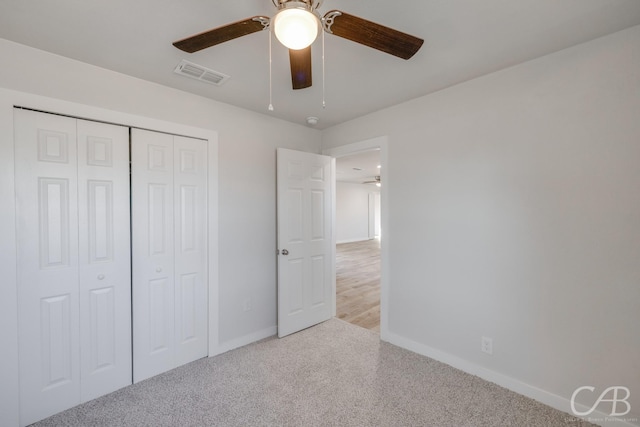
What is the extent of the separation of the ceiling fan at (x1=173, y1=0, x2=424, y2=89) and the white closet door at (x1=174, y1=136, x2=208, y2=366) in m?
1.25

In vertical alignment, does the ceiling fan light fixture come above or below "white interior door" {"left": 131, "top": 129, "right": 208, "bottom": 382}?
above

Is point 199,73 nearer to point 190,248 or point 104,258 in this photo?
point 190,248

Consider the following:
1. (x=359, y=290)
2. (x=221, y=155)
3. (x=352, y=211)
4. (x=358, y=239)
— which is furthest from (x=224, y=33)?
(x=358, y=239)

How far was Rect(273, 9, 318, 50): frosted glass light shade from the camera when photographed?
3.36 ft

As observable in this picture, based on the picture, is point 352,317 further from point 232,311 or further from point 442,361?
point 232,311

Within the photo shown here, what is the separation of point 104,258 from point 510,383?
10.5ft

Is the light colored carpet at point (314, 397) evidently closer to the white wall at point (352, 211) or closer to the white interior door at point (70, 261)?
the white interior door at point (70, 261)

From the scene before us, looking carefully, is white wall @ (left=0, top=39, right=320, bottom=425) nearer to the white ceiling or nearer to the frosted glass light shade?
the white ceiling

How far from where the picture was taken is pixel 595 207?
1738 mm

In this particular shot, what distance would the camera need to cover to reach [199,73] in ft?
6.88

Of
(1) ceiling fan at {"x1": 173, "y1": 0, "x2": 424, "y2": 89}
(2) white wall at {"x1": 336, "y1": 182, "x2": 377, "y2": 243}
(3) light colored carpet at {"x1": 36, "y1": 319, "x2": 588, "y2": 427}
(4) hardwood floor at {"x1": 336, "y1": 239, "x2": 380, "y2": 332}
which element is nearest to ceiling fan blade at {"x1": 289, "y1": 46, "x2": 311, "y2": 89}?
(1) ceiling fan at {"x1": 173, "y1": 0, "x2": 424, "y2": 89}

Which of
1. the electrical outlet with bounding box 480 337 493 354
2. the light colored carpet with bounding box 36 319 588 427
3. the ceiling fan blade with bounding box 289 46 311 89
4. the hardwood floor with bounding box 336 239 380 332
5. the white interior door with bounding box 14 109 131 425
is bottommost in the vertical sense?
the light colored carpet with bounding box 36 319 588 427

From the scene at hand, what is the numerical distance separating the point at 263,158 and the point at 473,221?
2.11 metres

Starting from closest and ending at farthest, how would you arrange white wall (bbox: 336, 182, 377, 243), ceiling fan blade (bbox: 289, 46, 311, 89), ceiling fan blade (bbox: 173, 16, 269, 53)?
ceiling fan blade (bbox: 173, 16, 269, 53)
ceiling fan blade (bbox: 289, 46, 311, 89)
white wall (bbox: 336, 182, 377, 243)
